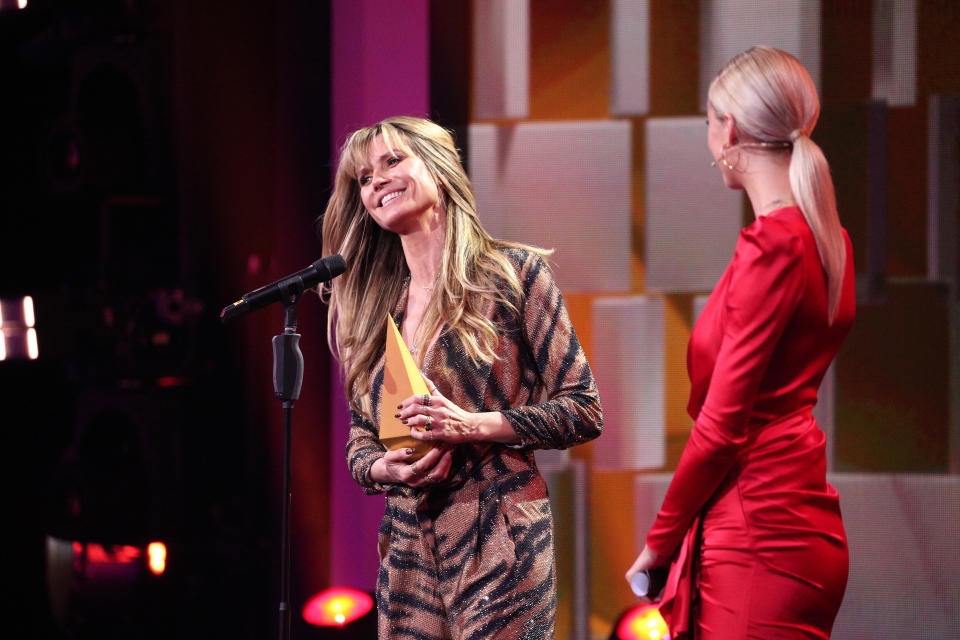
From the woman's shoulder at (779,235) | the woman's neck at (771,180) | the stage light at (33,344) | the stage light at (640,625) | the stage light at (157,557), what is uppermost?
the woman's neck at (771,180)

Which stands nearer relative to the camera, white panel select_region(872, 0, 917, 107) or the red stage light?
the red stage light

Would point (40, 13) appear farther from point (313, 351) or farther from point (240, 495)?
point (240, 495)

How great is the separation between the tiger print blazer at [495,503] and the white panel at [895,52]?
152 cm

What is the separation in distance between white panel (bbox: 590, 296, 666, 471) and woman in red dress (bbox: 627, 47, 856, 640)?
1.35 m

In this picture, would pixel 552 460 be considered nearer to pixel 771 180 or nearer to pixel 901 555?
pixel 901 555

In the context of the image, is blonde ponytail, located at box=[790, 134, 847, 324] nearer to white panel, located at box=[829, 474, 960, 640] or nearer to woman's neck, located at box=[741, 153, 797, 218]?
woman's neck, located at box=[741, 153, 797, 218]

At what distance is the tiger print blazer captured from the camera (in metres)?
1.60

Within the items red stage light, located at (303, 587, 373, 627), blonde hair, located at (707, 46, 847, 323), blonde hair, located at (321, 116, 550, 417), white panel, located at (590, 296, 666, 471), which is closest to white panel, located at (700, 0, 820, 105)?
white panel, located at (590, 296, 666, 471)

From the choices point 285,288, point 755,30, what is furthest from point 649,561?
point 755,30

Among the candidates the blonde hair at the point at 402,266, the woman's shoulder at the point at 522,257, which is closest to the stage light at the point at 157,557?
the blonde hair at the point at 402,266

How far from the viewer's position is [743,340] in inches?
47.9

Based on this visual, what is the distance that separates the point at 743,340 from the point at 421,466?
2.21ft

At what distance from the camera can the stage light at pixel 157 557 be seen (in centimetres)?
256

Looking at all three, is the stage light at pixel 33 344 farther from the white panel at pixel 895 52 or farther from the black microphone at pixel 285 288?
the white panel at pixel 895 52
